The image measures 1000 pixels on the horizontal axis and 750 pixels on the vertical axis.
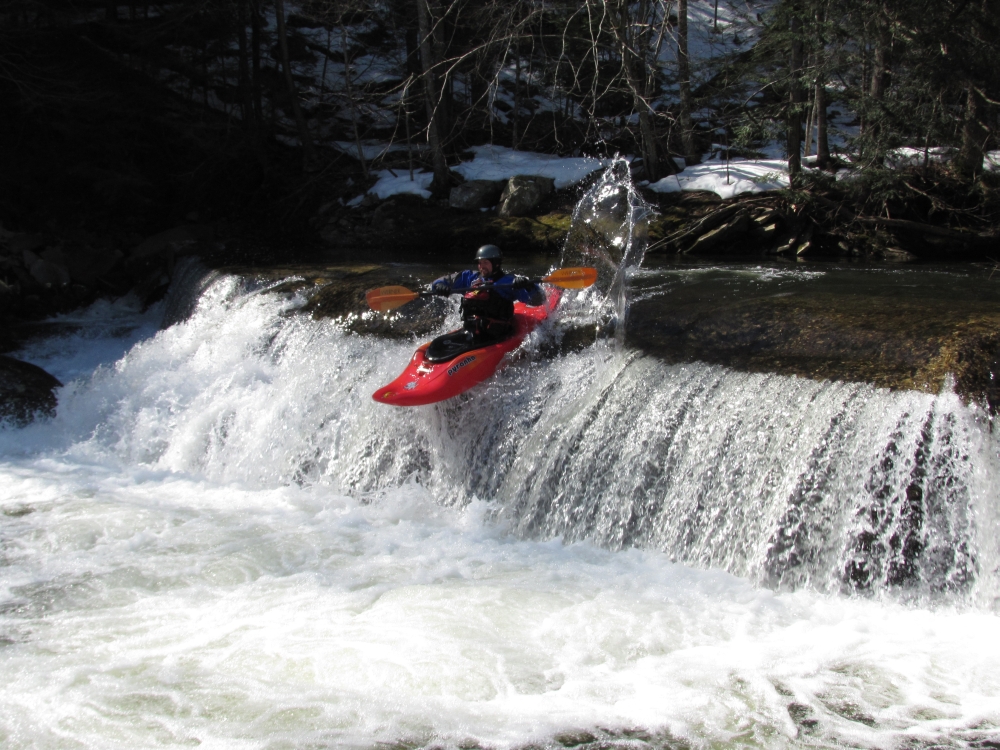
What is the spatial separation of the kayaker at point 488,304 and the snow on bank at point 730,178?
742 cm

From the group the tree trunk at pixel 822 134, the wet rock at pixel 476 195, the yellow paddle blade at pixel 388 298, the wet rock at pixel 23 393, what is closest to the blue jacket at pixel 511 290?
the yellow paddle blade at pixel 388 298

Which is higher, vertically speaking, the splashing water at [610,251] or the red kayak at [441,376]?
the splashing water at [610,251]

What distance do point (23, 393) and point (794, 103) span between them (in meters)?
10.1

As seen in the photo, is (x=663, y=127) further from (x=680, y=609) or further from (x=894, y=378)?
(x=680, y=609)

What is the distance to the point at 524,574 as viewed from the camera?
4.24 meters

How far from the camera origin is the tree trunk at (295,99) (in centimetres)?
1544

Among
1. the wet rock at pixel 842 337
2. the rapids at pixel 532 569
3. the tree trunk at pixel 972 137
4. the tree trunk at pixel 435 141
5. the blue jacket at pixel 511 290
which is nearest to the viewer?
the rapids at pixel 532 569

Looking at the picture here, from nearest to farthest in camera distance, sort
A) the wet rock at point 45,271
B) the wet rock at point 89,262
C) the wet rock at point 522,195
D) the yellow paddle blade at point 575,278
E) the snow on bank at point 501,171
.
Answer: the yellow paddle blade at point 575,278
the wet rock at point 45,271
the wet rock at point 89,262
the wet rock at point 522,195
the snow on bank at point 501,171

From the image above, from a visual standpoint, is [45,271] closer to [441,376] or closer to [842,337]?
[441,376]

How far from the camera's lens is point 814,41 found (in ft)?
33.7

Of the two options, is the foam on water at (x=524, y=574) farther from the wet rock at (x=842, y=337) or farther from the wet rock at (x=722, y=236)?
the wet rock at (x=722, y=236)

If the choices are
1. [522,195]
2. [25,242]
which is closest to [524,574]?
[25,242]

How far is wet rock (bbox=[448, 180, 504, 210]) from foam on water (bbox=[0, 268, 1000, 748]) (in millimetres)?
8706

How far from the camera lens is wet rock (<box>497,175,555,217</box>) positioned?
546 inches
